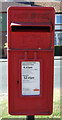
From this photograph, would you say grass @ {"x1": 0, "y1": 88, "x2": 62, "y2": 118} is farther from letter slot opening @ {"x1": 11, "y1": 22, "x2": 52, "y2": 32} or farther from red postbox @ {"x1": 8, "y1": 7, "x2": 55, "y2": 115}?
letter slot opening @ {"x1": 11, "y1": 22, "x2": 52, "y2": 32}

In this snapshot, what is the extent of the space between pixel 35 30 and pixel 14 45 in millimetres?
333

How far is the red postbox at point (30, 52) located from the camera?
3.12 meters

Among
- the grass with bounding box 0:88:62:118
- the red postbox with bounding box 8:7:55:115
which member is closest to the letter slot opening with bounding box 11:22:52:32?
the red postbox with bounding box 8:7:55:115

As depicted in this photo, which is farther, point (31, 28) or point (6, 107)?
point (6, 107)

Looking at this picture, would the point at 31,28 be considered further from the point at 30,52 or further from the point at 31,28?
the point at 30,52

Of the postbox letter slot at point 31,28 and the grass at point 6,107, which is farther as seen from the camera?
the grass at point 6,107

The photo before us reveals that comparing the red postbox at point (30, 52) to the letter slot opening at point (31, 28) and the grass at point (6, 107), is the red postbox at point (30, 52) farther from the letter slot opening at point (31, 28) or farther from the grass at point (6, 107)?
the grass at point (6, 107)

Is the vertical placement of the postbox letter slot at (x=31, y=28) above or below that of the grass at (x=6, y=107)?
above

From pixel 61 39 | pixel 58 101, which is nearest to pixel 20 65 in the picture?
pixel 58 101

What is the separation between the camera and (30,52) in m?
3.14

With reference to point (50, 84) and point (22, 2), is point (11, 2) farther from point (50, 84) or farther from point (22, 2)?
point (50, 84)

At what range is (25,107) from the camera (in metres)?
3.25

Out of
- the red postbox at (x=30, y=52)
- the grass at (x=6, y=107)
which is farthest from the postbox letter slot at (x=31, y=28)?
the grass at (x=6, y=107)

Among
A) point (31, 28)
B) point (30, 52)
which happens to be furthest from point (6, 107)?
point (31, 28)
